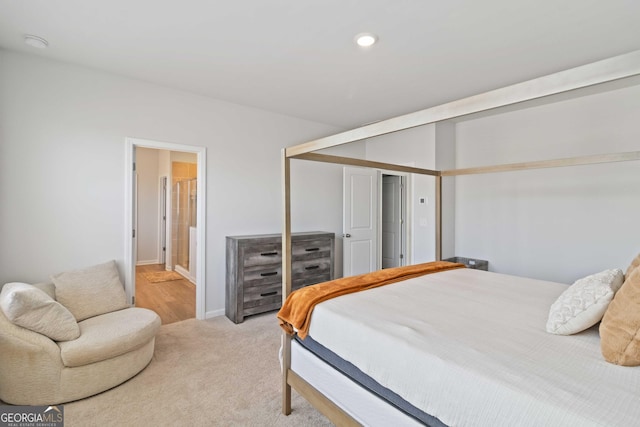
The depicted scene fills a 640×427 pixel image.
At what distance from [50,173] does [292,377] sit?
8.91 ft

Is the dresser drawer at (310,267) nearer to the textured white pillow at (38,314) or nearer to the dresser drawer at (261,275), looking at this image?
the dresser drawer at (261,275)

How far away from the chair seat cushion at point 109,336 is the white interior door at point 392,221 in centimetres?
453

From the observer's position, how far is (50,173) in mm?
2693

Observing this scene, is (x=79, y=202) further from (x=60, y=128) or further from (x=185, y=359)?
(x=185, y=359)

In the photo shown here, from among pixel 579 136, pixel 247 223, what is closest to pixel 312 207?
pixel 247 223

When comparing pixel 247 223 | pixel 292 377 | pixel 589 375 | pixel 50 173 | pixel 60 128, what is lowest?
pixel 292 377

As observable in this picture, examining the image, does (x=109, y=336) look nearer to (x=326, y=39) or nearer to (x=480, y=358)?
(x=480, y=358)

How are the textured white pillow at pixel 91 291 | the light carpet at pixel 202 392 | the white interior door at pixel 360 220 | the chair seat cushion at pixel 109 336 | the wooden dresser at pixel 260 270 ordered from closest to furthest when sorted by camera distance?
the light carpet at pixel 202 392, the chair seat cushion at pixel 109 336, the textured white pillow at pixel 91 291, the wooden dresser at pixel 260 270, the white interior door at pixel 360 220

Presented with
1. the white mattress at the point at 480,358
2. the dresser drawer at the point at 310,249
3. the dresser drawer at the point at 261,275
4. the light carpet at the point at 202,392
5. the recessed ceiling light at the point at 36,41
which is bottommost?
the light carpet at the point at 202,392

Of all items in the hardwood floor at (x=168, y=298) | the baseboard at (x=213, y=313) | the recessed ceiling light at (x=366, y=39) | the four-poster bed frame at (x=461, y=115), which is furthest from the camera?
the hardwood floor at (x=168, y=298)

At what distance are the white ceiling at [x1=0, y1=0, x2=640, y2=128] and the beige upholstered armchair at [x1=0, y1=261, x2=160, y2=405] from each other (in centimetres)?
188

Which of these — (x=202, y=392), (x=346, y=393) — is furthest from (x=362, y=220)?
(x=346, y=393)

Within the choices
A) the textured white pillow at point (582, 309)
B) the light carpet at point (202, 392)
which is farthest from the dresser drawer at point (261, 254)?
the textured white pillow at point (582, 309)

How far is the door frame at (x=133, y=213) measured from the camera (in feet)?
10.0
